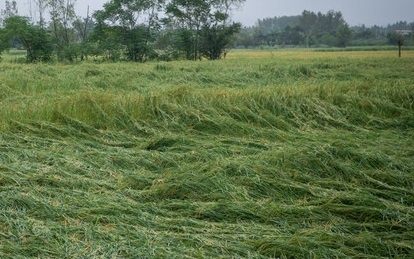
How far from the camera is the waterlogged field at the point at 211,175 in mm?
2646

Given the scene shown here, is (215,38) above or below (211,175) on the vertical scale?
above

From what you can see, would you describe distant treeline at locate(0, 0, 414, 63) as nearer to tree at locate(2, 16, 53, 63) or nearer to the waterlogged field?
tree at locate(2, 16, 53, 63)

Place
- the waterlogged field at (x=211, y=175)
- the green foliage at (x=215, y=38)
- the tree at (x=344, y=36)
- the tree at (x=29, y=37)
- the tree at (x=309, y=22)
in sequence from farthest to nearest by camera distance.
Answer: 1. the tree at (x=309, y=22)
2. the tree at (x=344, y=36)
3. the green foliage at (x=215, y=38)
4. the tree at (x=29, y=37)
5. the waterlogged field at (x=211, y=175)

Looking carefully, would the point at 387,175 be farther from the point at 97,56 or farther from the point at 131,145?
the point at 97,56

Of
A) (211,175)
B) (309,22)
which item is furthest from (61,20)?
(309,22)

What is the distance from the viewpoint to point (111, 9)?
25.9 m

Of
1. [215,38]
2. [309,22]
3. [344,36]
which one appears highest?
[309,22]

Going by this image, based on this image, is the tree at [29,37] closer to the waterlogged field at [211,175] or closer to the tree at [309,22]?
the waterlogged field at [211,175]

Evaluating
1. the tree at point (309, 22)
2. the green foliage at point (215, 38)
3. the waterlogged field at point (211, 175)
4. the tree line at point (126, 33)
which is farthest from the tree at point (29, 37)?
the tree at point (309, 22)

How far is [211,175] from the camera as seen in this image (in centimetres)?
367

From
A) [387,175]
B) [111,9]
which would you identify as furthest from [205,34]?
[387,175]

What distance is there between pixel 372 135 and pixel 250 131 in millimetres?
1576

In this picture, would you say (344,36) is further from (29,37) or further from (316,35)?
(29,37)

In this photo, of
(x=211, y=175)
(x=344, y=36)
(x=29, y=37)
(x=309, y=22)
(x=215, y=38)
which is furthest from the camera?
(x=309, y=22)
